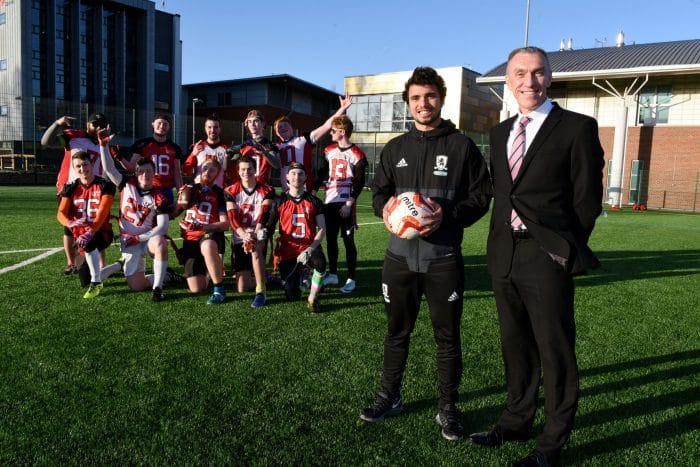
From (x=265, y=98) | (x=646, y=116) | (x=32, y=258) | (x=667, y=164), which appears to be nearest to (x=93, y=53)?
(x=265, y=98)

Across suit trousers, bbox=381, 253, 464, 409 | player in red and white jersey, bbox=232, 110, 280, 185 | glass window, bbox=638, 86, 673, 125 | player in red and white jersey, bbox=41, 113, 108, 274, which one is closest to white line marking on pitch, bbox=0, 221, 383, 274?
player in red and white jersey, bbox=41, 113, 108, 274

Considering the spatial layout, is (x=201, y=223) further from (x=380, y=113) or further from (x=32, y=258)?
(x=380, y=113)

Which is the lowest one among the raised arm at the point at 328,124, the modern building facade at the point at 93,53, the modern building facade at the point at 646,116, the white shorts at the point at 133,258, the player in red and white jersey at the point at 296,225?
the white shorts at the point at 133,258

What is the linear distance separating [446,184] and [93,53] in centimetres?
4878

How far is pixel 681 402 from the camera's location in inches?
137

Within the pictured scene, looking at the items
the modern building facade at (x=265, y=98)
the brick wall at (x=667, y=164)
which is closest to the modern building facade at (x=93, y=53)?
the modern building facade at (x=265, y=98)

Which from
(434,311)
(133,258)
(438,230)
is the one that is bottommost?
(133,258)

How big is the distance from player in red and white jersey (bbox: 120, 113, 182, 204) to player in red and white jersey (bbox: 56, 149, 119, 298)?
2.50 ft

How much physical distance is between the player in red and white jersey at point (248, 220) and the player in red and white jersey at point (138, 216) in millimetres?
812

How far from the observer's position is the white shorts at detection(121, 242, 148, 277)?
19.5 ft

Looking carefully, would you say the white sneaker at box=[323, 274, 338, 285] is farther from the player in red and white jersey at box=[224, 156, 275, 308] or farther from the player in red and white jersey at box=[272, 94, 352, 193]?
the player in red and white jersey at box=[272, 94, 352, 193]

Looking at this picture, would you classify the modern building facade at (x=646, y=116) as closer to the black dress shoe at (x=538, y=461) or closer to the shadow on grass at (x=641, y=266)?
the shadow on grass at (x=641, y=266)

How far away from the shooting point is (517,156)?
266 centimetres

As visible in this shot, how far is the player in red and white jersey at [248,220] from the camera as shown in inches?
225
